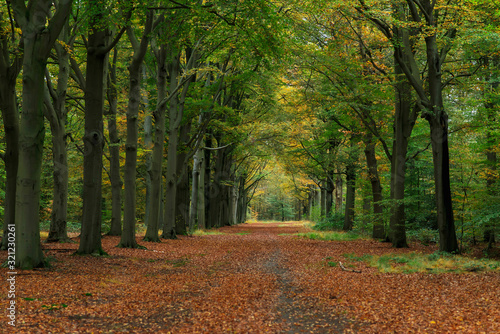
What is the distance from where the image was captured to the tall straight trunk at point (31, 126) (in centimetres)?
734

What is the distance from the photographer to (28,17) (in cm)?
755

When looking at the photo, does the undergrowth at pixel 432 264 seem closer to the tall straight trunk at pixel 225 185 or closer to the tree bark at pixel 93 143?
the tree bark at pixel 93 143

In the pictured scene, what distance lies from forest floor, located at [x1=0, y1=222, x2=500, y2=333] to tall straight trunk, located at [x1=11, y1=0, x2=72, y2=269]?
1.97 ft

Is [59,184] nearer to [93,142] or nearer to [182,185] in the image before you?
[93,142]

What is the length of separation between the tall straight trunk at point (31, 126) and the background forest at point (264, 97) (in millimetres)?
23

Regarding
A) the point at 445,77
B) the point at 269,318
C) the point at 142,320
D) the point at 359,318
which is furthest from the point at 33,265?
the point at 445,77

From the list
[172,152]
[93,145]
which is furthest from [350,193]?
[93,145]

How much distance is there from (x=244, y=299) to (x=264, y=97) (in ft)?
49.4

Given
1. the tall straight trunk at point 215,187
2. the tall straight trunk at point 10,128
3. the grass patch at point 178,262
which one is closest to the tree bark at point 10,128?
the tall straight trunk at point 10,128

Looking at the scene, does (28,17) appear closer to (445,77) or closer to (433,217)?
(445,77)

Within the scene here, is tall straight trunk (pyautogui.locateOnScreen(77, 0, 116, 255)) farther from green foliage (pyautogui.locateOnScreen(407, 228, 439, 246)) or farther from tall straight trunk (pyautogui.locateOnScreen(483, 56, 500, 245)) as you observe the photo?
green foliage (pyautogui.locateOnScreen(407, 228, 439, 246))

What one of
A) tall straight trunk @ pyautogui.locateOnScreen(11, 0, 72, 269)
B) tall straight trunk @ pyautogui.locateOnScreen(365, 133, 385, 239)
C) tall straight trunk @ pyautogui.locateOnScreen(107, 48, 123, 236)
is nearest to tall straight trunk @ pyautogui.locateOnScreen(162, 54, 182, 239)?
tall straight trunk @ pyautogui.locateOnScreen(107, 48, 123, 236)

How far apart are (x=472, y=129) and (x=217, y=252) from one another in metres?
10.8

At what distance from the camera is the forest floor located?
15.6ft
